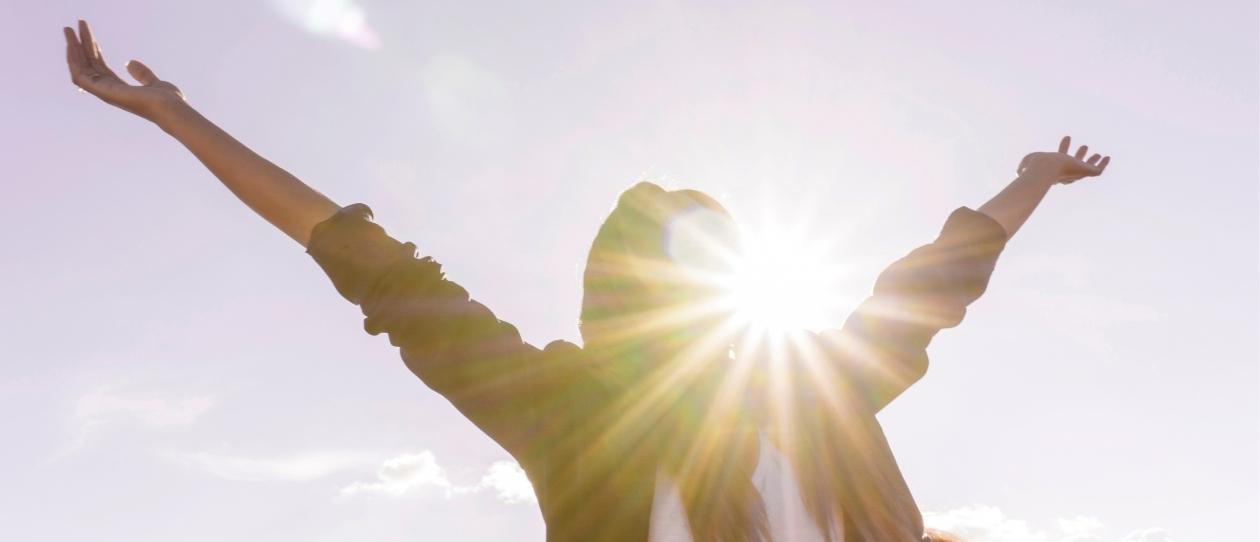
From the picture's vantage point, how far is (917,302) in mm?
3922

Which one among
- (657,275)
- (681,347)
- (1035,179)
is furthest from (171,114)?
(1035,179)

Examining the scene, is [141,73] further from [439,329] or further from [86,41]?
[439,329]

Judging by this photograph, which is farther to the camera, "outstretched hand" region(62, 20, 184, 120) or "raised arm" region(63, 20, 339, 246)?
"outstretched hand" region(62, 20, 184, 120)

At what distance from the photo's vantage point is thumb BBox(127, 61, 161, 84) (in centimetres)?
375

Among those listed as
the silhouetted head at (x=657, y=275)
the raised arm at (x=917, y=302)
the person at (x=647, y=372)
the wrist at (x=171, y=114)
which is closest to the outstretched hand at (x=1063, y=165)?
the raised arm at (x=917, y=302)

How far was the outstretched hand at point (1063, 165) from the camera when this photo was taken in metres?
4.65

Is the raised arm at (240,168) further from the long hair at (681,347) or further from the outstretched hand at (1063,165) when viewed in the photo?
the outstretched hand at (1063,165)

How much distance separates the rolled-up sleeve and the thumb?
1.08m

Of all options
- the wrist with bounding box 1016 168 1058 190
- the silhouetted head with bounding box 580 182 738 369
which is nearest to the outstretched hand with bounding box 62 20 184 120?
the silhouetted head with bounding box 580 182 738 369

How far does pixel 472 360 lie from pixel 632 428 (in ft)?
1.84

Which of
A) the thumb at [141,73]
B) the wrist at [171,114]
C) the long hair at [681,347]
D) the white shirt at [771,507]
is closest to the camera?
the white shirt at [771,507]

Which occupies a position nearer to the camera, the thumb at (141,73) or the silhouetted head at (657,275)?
the silhouetted head at (657,275)

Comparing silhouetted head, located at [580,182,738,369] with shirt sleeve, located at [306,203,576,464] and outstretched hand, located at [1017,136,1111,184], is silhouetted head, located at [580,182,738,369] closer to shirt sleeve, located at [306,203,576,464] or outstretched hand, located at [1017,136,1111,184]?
shirt sleeve, located at [306,203,576,464]

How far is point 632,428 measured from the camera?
3211 mm
